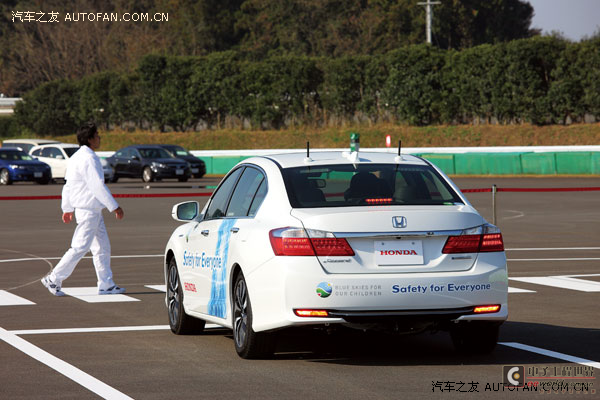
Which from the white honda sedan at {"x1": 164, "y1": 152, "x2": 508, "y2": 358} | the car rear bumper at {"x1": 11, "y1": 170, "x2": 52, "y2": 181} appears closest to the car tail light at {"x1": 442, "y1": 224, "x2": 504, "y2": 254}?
the white honda sedan at {"x1": 164, "y1": 152, "x2": 508, "y2": 358}

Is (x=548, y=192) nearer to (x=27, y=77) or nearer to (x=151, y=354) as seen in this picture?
(x=151, y=354)

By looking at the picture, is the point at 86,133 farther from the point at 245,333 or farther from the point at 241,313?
the point at 245,333

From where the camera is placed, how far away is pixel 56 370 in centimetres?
896

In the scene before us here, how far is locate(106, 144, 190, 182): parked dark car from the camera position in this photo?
50.2 metres

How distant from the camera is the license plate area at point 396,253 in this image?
876 centimetres

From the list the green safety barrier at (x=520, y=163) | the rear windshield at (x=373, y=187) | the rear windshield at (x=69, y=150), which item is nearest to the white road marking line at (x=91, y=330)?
the rear windshield at (x=373, y=187)

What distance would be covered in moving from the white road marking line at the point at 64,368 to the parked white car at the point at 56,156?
131 feet

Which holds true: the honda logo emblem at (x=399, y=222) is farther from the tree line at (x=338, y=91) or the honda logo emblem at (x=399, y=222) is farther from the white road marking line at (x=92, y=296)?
the tree line at (x=338, y=91)

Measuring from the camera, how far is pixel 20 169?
49219 millimetres

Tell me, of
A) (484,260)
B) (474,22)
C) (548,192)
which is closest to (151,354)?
(484,260)

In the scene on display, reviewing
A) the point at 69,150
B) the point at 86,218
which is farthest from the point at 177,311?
the point at 69,150

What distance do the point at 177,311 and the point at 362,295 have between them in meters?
2.84

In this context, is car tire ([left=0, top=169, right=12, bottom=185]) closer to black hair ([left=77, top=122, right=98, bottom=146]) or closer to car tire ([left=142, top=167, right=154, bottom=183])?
car tire ([left=142, top=167, right=154, bottom=183])

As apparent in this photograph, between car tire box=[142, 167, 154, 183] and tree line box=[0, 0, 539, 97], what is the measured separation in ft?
118
